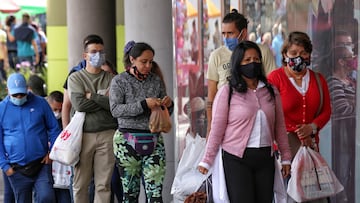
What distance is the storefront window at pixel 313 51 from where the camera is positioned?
7184 millimetres

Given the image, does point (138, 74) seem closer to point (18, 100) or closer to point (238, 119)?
point (18, 100)

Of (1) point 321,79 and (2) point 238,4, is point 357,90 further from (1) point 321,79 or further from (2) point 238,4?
(2) point 238,4

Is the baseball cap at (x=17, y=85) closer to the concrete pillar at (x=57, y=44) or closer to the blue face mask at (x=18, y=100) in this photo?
the blue face mask at (x=18, y=100)

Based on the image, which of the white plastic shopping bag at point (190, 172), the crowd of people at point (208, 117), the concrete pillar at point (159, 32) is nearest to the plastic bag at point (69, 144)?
the crowd of people at point (208, 117)

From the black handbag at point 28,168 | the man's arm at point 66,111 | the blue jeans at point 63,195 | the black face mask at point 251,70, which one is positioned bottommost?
the blue jeans at point 63,195

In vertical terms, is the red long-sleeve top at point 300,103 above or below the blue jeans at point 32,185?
above

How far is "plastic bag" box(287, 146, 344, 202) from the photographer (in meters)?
6.25

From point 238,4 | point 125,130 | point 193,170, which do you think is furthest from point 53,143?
point 238,4

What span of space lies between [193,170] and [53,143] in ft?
6.30

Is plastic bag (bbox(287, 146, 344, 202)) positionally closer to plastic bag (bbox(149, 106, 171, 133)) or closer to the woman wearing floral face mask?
the woman wearing floral face mask

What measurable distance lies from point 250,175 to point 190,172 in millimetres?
865

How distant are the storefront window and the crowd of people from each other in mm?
28

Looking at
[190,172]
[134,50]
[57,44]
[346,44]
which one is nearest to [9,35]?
[57,44]

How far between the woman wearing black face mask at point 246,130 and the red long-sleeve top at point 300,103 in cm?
37
